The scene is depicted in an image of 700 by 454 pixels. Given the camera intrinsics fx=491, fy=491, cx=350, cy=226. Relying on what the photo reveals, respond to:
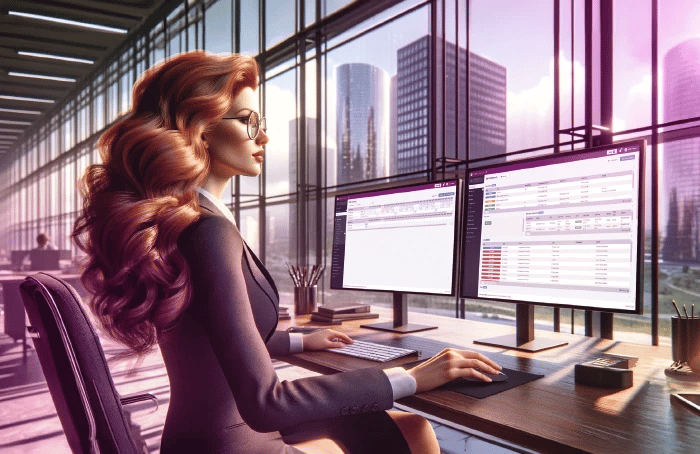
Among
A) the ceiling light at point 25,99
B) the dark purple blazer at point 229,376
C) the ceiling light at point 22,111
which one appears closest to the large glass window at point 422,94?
the dark purple blazer at point 229,376

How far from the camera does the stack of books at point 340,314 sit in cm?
209

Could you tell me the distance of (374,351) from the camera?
4.73 ft

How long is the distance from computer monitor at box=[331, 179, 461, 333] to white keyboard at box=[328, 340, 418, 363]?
31 centimetres

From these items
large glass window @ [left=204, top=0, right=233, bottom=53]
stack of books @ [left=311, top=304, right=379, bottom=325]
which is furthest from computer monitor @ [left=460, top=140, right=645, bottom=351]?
large glass window @ [left=204, top=0, right=233, bottom=53]

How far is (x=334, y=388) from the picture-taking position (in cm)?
96

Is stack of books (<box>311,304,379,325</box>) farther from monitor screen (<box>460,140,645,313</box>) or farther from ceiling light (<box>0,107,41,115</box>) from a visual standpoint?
ceiling light (<box>0,107,41,115</box>)

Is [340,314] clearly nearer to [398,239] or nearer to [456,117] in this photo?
[398,239]

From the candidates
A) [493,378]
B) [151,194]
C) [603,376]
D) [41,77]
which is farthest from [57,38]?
[603,376]

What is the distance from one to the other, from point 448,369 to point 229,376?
1.53 ft

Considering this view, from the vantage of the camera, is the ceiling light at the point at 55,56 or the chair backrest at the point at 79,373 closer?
the chair backrest at the point at 79,373

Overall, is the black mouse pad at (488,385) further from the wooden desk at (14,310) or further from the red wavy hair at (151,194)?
the wooden desk at (14,310)

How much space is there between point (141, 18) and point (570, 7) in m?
8.67

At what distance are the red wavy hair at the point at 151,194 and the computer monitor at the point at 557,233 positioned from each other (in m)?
0.84

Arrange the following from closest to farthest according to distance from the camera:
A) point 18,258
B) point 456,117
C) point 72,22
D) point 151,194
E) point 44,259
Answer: point 151,194 → point 456,117 → point 44,259 → point 18,258 → point 72,22
